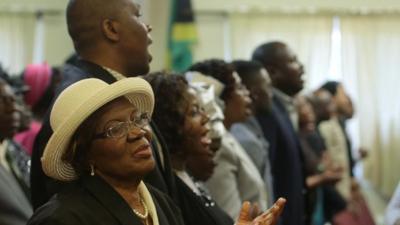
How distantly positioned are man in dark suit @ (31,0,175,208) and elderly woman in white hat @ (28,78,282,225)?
48 centimetres

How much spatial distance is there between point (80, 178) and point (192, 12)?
5219mm

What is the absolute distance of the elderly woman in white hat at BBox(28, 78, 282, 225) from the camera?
158 centimetres

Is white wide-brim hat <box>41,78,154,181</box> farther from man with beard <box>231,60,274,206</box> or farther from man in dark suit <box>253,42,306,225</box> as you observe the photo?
man in dark suit <box>253,42,306,225</box>

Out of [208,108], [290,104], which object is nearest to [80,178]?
[208,108]

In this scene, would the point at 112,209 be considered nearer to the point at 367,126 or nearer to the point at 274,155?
the point at 274,155

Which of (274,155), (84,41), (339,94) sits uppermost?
(84,41)

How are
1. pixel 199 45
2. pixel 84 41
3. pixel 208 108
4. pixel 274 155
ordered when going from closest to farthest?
pixel 84 41 → pixel 208 108 → pixel 274 155 → pixel 199 45

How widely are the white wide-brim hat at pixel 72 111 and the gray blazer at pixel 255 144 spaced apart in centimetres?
168

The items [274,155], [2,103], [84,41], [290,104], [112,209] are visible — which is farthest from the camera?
[290,104]

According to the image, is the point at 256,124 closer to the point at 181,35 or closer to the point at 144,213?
the point at 144,213

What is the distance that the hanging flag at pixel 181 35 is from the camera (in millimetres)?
6555

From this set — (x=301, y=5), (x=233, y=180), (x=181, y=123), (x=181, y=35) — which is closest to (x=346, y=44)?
(x=301, y=5)

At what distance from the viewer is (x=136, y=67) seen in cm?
221

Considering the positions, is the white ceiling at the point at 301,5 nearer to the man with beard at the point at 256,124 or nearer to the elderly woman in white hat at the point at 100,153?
the man with beard at the point at 256,124
